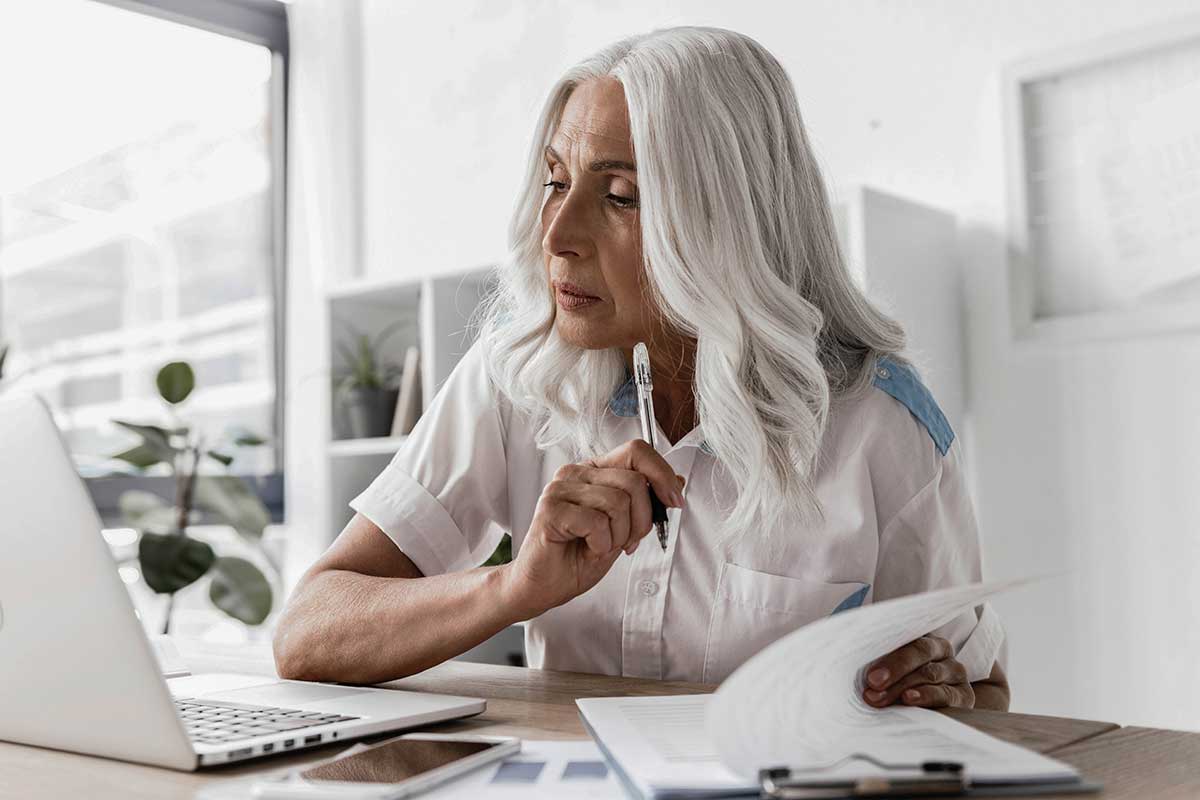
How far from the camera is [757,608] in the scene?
Answer: 130cm

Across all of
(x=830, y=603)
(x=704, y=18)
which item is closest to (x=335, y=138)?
(x=704, y=18)

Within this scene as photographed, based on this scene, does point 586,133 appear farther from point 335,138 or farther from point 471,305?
point 335,138

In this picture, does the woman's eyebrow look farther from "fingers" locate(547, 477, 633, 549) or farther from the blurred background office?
"fingers" locate(547, 477, 633, 549)

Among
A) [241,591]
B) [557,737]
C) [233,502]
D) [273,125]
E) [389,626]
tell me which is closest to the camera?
[557,737]

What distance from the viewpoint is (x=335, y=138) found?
147 inches

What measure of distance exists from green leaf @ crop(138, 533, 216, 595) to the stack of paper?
2.50m

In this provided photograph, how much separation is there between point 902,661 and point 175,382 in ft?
8.53

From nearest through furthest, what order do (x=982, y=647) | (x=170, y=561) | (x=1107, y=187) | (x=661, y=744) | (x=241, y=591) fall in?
(x=661, y=744), (x=982, y=647), (x=1107, y=187), (x=170, y=561), (x=241, y=591)

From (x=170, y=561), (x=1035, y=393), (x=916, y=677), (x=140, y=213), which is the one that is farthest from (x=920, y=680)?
(x=140, y=213)

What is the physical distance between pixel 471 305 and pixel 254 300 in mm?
1264

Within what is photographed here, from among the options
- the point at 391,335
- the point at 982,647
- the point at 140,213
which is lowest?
the point at 982,647

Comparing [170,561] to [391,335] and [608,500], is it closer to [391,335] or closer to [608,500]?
[391,335]

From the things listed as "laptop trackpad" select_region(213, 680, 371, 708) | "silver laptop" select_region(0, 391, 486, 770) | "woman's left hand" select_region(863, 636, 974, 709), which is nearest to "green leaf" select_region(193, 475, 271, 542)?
"laptop trackpad" select_region(213, 680, 371, 708)

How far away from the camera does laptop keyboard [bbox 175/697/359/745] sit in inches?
32.0
